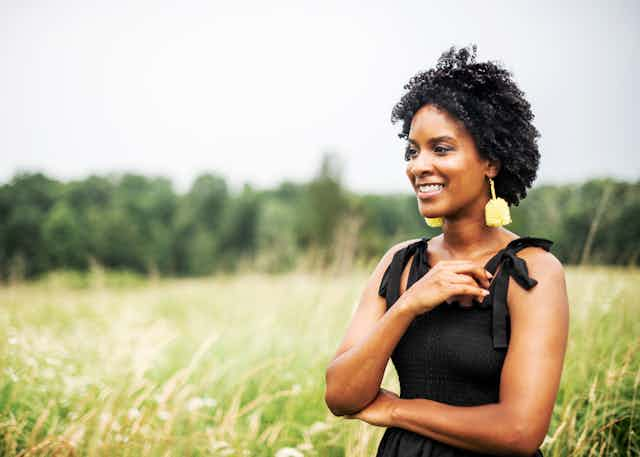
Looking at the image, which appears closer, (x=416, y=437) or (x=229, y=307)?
(x=416, y=437)

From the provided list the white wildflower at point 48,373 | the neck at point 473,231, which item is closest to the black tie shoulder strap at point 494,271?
the neck at point 473,231

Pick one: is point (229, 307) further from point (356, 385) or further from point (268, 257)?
point (356, 385)

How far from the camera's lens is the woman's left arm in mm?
1511

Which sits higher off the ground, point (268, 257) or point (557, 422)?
point (268, 257)

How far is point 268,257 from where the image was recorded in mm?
7355

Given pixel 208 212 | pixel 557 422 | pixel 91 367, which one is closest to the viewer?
pixel 557 422

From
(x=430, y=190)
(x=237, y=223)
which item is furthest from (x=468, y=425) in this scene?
(x=237, y=223)

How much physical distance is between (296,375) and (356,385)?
247cm

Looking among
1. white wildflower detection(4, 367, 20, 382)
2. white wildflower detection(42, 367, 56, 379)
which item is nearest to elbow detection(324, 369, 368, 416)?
white wildflower detection(4, 367, 20, 382)

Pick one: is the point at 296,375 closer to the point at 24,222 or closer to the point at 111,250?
the point at 24,222

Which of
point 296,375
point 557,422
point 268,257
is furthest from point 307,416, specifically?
point 268,257

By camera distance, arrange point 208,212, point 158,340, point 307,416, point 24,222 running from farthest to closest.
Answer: point 208,212 → point 24,222 → point 158,340 → point 307,416

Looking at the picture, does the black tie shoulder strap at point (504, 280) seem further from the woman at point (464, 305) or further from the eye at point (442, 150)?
the eye at point (442, 150)

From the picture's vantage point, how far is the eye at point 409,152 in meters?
1.92
